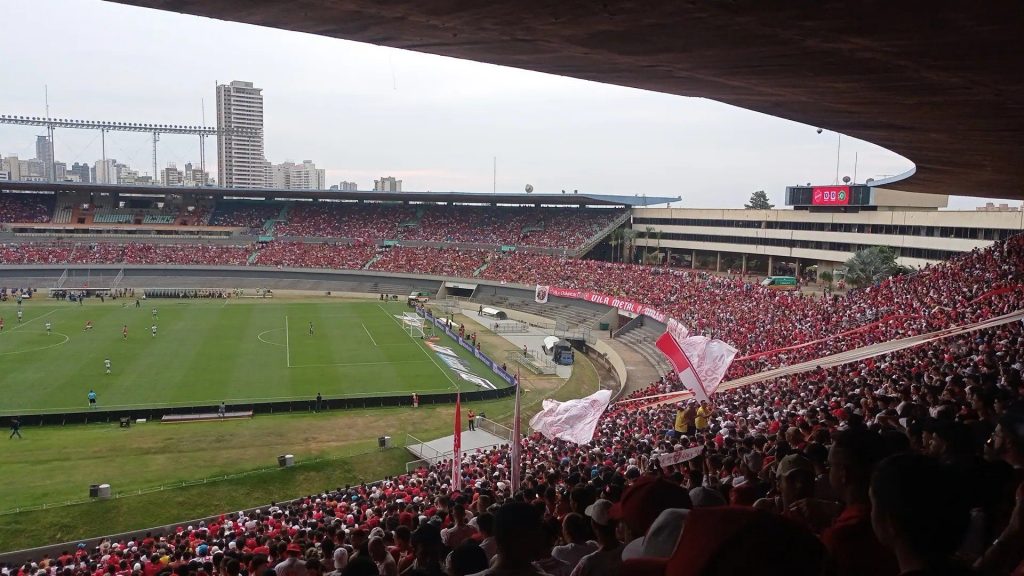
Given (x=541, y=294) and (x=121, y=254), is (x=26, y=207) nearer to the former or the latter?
(x=121, y=254)

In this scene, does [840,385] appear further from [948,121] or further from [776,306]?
[776,306]

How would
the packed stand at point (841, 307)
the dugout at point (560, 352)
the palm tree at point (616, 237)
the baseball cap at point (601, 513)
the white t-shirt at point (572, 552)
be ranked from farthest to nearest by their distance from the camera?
the palm tree at point (616, 237)
the dugout at point (560, 352)
the packed stand at point (841, 307)
the white t-shirt at point (572, 552)
the baseball cap at point (601, 513)

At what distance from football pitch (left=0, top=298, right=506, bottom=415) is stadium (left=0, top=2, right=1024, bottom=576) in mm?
290

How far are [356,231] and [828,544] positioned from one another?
268 feet

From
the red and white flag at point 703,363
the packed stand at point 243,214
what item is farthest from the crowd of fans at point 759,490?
the packed stand at point 243,214

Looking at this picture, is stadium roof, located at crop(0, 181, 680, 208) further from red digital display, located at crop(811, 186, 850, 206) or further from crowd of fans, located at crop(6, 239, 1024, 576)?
crowd of fans, located at crop(6, 239, 1024, 576)

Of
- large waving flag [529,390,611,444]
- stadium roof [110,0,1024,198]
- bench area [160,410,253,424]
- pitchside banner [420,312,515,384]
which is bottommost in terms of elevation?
bench area [160,410,253,424]

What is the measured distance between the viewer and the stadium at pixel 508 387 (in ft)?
12.3

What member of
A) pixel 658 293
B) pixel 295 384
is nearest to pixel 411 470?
pixel 295 384

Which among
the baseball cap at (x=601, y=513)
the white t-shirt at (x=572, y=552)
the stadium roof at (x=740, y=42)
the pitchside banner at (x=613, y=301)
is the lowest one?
the pitchside banner at (x=613, y=301)

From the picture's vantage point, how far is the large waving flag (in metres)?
17.1

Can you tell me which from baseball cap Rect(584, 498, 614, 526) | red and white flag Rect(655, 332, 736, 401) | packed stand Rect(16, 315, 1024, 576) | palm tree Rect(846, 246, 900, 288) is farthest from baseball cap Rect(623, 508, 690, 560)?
palm tree Rect(846, 246, 900, 288)

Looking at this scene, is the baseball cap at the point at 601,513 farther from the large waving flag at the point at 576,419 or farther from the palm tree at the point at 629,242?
the palm tree at the point at 629,242

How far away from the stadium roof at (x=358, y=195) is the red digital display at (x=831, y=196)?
2085cm
